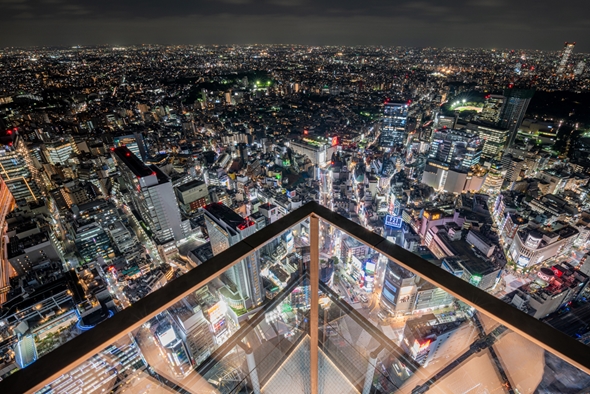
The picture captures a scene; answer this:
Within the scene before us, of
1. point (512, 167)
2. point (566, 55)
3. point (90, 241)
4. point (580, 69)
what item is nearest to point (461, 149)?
point (512, 167)

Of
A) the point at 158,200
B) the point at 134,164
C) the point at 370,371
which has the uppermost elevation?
the point at 370,371

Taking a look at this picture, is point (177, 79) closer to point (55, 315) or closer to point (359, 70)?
point (359, 70)

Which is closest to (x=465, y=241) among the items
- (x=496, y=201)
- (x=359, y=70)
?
(x=496, y=201)

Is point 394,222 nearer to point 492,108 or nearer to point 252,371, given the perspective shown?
point 252,371

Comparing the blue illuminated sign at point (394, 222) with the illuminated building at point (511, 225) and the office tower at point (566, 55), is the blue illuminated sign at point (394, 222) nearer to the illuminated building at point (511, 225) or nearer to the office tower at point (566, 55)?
the illuminated building at point (511, 225)

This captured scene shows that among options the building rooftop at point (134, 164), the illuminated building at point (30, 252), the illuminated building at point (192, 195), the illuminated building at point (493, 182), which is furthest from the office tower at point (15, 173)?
the illuminated building at point (493, 182)

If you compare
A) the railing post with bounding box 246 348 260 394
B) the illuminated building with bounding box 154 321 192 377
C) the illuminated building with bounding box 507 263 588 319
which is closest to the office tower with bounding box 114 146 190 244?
the illuminated building with bounding box 154 321 192 377
